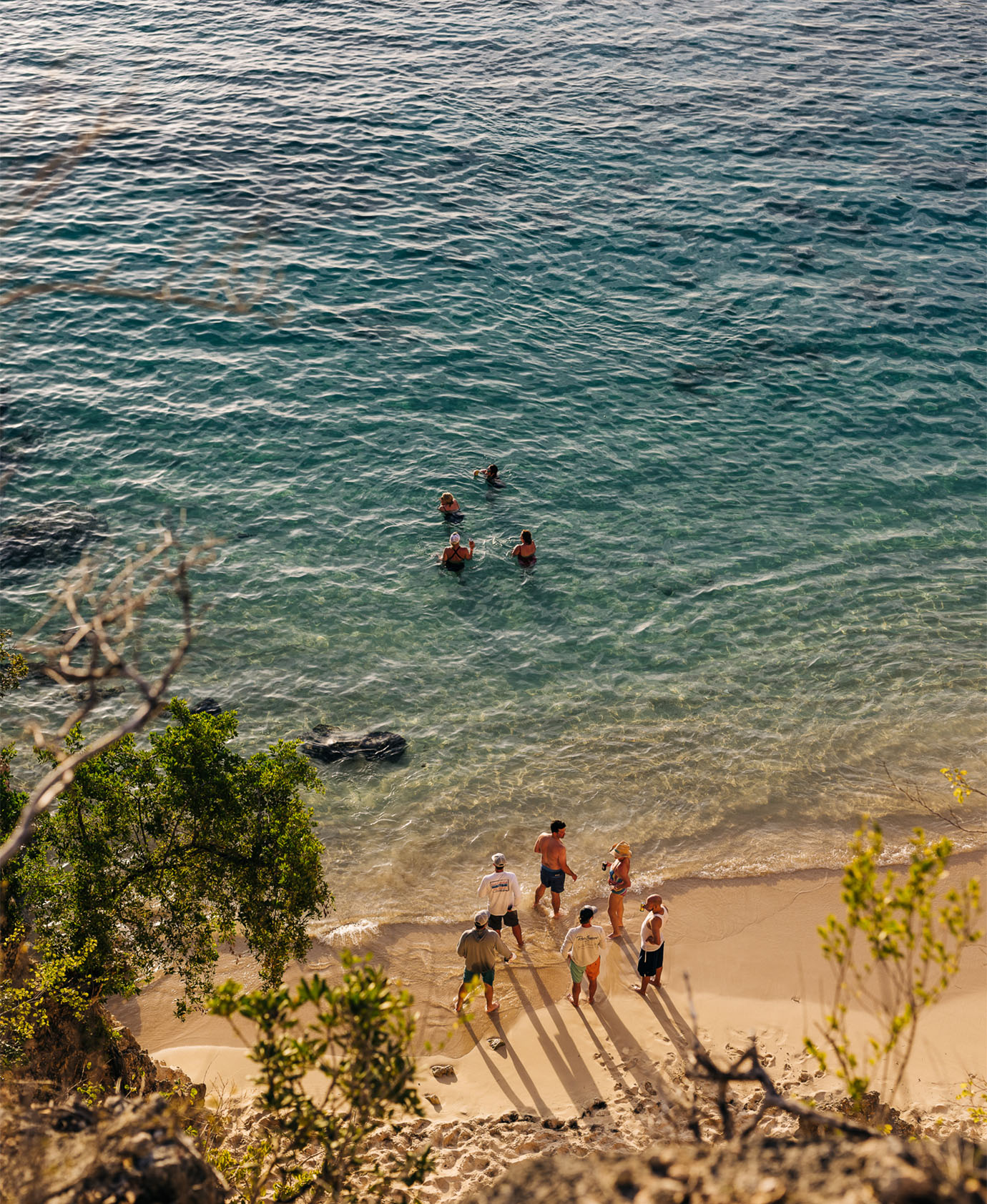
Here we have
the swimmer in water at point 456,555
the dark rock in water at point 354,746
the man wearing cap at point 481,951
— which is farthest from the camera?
the swimmer in water at point 456,555

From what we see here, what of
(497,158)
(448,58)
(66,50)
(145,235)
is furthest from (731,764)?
(66,50)

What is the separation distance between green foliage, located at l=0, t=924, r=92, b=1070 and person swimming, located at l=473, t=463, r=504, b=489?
15989 mm

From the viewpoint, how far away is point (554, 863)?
1468 cm

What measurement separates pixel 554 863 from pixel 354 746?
5152 mm

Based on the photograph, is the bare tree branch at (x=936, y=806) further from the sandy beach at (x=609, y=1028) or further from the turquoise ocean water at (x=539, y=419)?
the sandy beach at (x=609, y=1028)

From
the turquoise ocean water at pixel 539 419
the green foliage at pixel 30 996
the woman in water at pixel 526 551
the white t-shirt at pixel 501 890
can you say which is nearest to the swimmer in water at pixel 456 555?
the turquoise ocean water at pixel 539 419

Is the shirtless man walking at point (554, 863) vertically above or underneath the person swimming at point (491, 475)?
underneath

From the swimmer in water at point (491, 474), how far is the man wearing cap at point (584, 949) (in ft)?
44.3

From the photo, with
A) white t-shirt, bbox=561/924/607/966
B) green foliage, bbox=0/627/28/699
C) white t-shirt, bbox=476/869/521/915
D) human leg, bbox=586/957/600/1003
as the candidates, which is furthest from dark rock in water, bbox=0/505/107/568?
human leg, bbox=586/957/600/1003

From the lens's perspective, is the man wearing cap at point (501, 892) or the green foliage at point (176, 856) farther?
the man wearing cap at point (501, 892)

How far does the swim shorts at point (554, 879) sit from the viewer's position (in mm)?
14750

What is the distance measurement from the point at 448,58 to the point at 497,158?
1330 centimetres

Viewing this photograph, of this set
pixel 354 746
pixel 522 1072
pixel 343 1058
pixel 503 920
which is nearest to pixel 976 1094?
pixel 522 1072

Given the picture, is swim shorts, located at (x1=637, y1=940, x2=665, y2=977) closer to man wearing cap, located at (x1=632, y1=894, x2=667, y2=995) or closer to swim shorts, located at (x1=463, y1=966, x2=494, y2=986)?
man wearing cap, located at (x1=632, y1=894, x2=667, y2=995)
